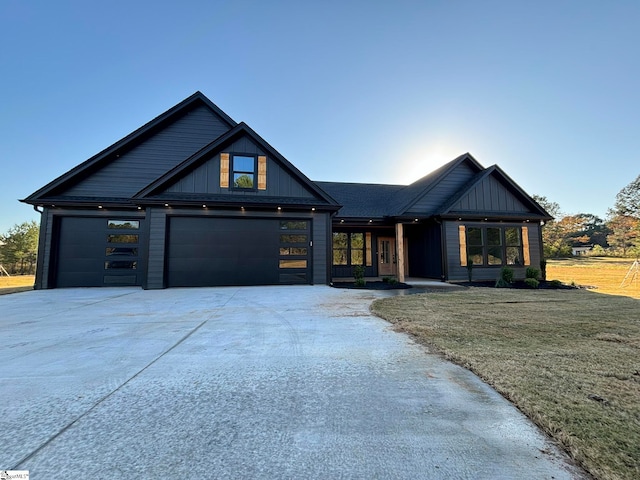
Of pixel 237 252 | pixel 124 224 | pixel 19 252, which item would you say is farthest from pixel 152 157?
pixel 19 252

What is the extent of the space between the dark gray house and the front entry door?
220 centimetres

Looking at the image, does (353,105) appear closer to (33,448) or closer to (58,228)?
(58,228)

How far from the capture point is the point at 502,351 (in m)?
3.16

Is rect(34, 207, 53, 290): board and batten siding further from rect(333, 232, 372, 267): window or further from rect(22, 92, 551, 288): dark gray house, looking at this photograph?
rect(333, 232, 372, 267): window

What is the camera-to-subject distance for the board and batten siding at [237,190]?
934 cm

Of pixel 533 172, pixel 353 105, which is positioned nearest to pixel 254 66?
pixel 353 105

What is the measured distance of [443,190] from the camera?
12453 millimetres

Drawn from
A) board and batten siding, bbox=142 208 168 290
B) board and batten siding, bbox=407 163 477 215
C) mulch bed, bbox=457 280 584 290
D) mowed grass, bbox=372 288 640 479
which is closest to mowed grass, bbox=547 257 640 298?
mulch bed, bbox=457 280 584 290

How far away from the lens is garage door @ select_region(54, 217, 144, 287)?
9477 millimetres

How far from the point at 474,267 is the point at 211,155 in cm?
1147

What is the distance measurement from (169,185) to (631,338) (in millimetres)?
11468

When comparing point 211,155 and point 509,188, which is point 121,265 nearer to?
point 211,155

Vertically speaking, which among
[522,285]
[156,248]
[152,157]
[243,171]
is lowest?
[522,285]

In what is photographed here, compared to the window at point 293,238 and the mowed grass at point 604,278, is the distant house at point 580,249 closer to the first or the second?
the mowed grass at point 604,278
